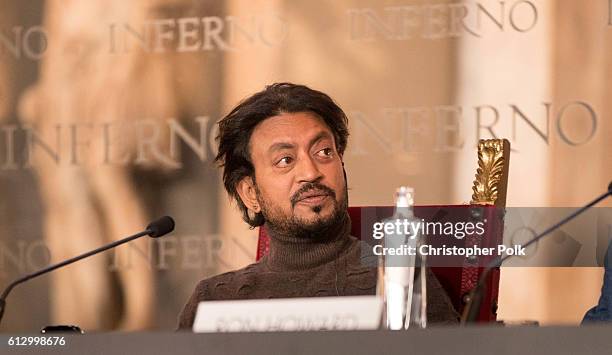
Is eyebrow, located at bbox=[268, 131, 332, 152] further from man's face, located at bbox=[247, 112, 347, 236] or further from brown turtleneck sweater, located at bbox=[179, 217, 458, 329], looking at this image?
brown turtleneck sweater, located at bbox=[179, 217, 458, 329]

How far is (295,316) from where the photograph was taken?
1481 millimetres

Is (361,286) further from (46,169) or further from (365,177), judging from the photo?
(46,169)

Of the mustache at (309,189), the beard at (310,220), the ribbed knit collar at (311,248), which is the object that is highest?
the mustache at (309,189)

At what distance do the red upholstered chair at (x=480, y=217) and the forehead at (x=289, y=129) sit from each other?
0.23 meters

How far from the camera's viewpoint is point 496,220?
2742 mm

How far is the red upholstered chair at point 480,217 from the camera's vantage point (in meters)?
2.68

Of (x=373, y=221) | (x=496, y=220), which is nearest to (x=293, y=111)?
(x=373, y=221)

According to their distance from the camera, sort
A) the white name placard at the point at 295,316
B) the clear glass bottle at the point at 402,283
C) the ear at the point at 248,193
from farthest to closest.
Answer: the ear at the point at 248,193 < the clear glass bottle at the point at 402,283 < the white name placard at the point at 295,316

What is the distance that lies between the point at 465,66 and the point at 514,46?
0.18m

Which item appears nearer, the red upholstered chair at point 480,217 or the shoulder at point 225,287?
the red upholstered chair at point 480,217

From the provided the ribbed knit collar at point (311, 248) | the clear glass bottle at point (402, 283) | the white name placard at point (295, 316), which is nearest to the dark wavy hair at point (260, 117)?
the ribbed knit collar at point (311, 248)

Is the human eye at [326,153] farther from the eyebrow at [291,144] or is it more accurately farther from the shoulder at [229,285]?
the shoulder at [229,285]

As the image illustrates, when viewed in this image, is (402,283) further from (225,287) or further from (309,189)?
(225,287)

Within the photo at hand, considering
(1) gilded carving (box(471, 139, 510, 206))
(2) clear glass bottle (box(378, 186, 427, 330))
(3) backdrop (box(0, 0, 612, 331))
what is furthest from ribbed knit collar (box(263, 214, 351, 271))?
(3) backdrop (box(0, 0, 612, 331))
